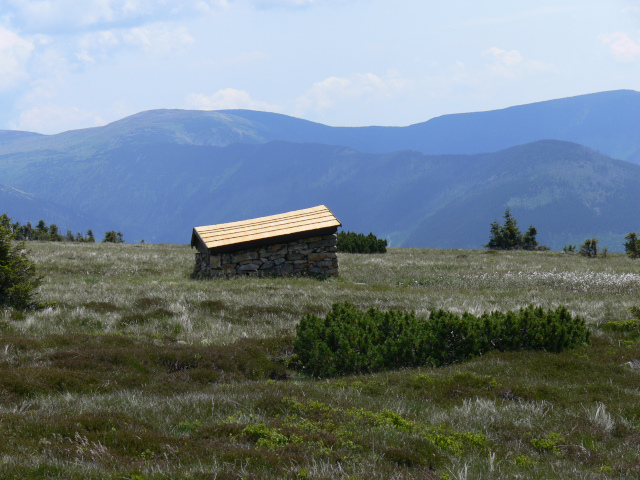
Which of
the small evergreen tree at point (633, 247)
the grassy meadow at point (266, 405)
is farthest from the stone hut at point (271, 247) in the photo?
the small evergreen tree at point (633, 247)

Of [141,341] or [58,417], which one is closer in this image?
[58,417]

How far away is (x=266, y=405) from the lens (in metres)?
6.37

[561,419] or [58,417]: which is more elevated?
[58,417]

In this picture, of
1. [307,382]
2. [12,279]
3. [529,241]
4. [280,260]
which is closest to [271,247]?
[280,260]

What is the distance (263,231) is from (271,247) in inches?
29.5

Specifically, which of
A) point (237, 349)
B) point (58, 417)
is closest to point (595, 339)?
point (237, 349)

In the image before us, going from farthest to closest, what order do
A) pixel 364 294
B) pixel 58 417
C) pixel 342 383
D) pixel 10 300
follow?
pixel 364 294
pixel 10 300
pixel 342 383
pixel 58 417

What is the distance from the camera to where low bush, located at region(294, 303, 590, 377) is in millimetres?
9398

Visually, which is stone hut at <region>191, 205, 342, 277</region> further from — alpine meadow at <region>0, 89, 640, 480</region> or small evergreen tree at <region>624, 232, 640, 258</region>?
small evergreen tree at <region>624, 232, 640, 258</region>

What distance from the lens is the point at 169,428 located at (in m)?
5.50

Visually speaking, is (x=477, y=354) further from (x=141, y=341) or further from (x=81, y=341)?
(x=81, y=341)

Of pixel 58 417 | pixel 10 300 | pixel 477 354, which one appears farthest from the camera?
pixel 10 300

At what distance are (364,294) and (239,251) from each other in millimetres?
6262

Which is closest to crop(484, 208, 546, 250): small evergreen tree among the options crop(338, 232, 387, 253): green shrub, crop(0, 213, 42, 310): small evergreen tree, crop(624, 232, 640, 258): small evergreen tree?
crop(624, 232, 640, 258): small evergreen tree
